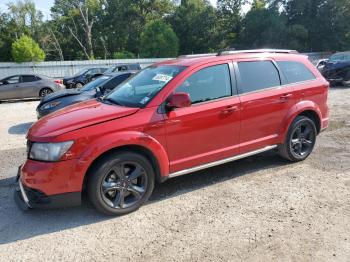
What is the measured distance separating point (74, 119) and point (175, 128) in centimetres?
119

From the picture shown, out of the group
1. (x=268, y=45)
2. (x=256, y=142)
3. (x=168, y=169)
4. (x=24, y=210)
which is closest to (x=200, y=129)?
(x=168, y=169)

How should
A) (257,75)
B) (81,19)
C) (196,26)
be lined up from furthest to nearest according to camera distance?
(81,19) < (196,26) < (257,75)

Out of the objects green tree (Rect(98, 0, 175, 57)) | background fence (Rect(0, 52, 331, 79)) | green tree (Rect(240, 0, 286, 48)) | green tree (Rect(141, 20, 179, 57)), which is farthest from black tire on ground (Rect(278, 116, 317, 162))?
green tree (Rect(98, 0, 175, 57))

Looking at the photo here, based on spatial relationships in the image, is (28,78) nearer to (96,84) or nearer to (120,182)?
(96,84)

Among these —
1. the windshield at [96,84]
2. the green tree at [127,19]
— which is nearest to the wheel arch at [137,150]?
the windshield at [96,84]

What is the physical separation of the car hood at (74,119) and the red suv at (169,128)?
0.05 feet

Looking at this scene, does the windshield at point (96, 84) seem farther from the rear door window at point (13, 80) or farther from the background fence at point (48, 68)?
the background fence at point (48, 68)

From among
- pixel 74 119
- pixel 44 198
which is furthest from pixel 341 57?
pixel 44 198

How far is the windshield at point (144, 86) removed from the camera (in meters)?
4.54

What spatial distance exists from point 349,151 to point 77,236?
4767mm

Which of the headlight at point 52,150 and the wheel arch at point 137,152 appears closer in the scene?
the headlight at point 52,150

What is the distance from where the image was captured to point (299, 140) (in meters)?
5.73

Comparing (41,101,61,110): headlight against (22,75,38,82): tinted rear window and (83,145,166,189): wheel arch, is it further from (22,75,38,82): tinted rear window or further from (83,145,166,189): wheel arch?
(22,75,38,82): tinted rear window

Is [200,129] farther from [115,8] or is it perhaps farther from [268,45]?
[115,8]
